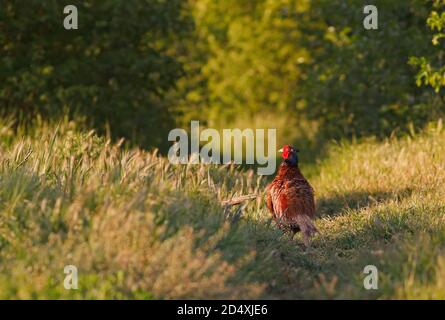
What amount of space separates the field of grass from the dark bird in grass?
0.58 ft

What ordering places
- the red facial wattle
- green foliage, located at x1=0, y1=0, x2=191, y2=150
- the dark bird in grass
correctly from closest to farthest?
the dark bird in grass, the red facial wattle, green foliage, located at x1=0, y1=0, x2=191, y2=150

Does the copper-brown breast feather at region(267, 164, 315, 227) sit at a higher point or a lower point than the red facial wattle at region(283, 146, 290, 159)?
lower

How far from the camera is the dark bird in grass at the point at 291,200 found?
8555mm

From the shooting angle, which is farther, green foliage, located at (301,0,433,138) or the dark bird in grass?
green foliage, located at (301,0,433,138)

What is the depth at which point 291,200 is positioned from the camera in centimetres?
860

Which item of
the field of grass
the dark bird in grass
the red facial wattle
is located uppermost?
the red facial wattle

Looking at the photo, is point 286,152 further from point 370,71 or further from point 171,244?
point 370,71

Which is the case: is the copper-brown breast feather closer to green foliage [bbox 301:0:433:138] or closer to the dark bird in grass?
the dark bird in grass

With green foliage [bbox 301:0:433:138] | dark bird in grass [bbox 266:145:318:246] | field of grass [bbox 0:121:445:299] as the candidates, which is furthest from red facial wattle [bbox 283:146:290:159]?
green foliage [bbox 301:0:433:138]

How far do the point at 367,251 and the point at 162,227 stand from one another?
2.03m

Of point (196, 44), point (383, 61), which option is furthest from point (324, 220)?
point (196, 44)

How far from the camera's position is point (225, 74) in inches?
786

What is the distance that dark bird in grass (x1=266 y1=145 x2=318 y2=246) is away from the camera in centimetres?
855

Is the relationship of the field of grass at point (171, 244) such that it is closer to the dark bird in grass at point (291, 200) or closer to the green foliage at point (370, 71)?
the dark bird in grass at point (291, 200)
